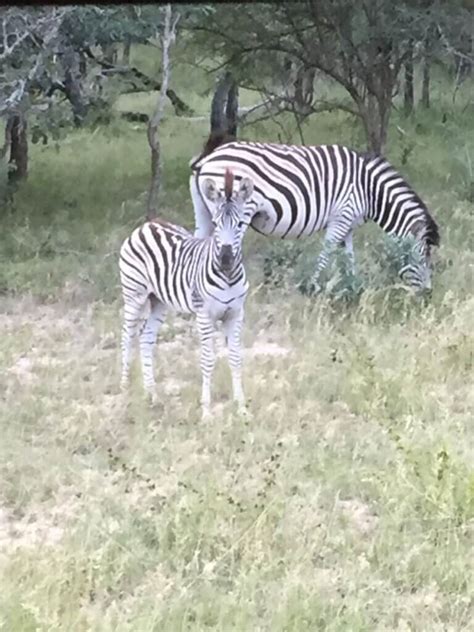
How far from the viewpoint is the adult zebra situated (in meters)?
3.76

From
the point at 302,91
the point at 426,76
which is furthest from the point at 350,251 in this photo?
the point at 426,76

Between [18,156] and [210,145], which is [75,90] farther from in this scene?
[18,156]

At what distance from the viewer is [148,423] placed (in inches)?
99.4

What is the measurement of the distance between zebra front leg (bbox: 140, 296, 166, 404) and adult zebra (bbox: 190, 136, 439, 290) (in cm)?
93

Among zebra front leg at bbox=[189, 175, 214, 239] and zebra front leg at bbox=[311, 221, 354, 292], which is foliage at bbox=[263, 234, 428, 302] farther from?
zebra front leg at bbox=[189, 175, 214, 239]

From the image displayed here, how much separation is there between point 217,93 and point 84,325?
110 inches

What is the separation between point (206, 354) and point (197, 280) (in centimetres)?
20

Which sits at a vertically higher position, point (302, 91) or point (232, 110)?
point (302, 91)

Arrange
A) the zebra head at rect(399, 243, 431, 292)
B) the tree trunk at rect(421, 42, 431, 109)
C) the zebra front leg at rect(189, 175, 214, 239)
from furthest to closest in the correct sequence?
the tree trunk at rect(421, 42, 431, 109)
the zebra head at rect(399, 243, 431, 292)
the zebra front leg at rect(189, 175, 214, 239)

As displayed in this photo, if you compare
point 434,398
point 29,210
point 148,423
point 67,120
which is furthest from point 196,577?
point 29,210

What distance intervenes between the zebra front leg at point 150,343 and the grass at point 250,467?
6cm

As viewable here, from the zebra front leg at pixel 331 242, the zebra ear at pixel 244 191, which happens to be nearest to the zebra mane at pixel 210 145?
the zebra front leg at pixel 331 242

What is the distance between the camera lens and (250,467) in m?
2.26

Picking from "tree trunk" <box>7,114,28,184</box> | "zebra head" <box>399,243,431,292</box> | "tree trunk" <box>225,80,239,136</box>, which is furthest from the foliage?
"tree trunk" <box>225,80,239,136</box>
